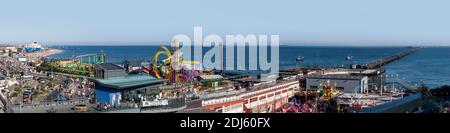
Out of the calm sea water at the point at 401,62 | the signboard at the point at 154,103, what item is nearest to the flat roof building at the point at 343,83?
the signboard at the point at 154,103

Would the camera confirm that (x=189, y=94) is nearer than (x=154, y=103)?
No

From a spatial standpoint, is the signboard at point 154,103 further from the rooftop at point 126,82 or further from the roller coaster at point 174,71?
the roller coaster at point 174,71

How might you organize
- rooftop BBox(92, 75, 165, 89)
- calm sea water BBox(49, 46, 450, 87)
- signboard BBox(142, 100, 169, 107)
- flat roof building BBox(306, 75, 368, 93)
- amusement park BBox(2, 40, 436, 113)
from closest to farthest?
signboard BBox(142, 100, 169, 107) < amusement park BBox(2, 40, 436, 113) < rooftop BBox(92, 75, 165, 89) < flat roof building BBox(306, 75, 368, 93) < calm sea water BBox(49, 46, 450, 87)

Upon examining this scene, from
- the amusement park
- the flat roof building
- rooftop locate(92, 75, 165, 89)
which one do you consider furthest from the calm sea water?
rooftop locate(92, 75, 165, 89)

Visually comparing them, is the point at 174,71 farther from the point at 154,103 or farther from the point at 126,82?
the point at 154,103

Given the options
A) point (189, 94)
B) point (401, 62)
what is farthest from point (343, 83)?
point (401, 62)

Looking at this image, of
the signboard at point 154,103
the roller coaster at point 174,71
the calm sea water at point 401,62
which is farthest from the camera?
the calm sea water at point 401,62

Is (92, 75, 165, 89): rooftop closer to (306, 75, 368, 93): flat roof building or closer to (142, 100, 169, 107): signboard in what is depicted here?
(142, 100, 169, 107): signboard

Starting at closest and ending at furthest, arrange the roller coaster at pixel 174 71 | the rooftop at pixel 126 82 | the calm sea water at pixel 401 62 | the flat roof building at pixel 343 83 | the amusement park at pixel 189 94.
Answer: the amusement park at pixel 189 94 < the rooftop at pixel 126 82 < the flat roof building at pixel 343 83 < the roller coaster at pixel 174 71 < the calm sea water at pixel 401 62

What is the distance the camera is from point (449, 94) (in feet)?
36.0

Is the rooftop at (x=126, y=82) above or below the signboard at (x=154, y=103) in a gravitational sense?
above

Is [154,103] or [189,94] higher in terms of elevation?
[154,103]
